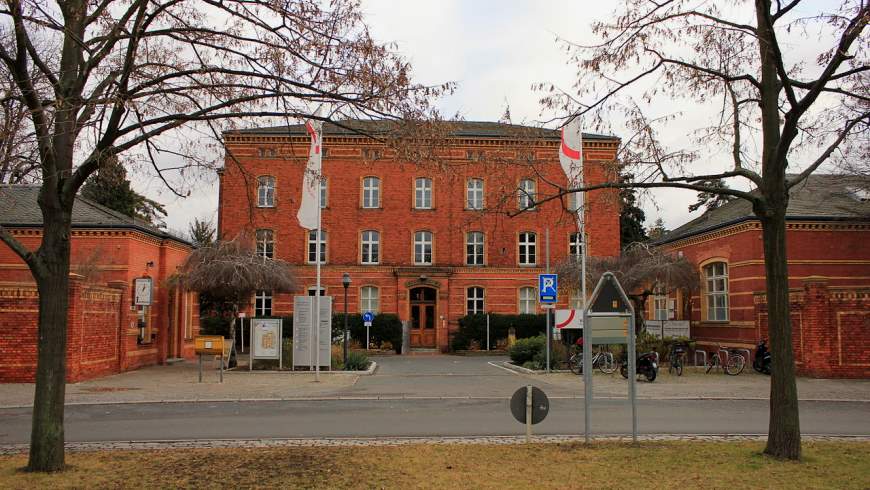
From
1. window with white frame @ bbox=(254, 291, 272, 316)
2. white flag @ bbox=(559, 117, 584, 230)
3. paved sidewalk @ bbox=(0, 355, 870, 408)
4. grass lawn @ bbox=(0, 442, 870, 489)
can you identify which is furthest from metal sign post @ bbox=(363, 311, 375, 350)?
grass lawn @ bbox=(0, 442, 870, 489)

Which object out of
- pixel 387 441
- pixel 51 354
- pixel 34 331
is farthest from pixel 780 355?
pixel 34 331

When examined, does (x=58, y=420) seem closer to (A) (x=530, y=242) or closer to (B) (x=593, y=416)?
(B) (x=593, y=416)

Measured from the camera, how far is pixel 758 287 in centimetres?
2812

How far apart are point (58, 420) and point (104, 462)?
2.82 feet

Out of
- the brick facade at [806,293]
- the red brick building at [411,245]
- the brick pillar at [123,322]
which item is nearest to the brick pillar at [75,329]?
the brick pillar at [123,322]

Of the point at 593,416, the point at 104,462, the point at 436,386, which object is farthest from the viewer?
the point at 436,386

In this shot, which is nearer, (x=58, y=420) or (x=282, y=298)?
(x=58, y=420)

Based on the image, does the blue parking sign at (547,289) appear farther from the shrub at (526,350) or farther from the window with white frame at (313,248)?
the window with white frame at (313,248)

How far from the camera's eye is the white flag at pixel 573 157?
10.4m

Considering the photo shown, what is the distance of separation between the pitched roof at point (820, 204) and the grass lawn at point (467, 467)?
19911 millimetres

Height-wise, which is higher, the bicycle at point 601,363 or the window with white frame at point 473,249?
the window with white frame at point 473,249

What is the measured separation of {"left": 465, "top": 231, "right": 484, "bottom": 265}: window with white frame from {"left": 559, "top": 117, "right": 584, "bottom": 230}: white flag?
2464cm

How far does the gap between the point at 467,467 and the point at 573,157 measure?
870 cm

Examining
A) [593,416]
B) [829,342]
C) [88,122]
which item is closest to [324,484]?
[88,122]
